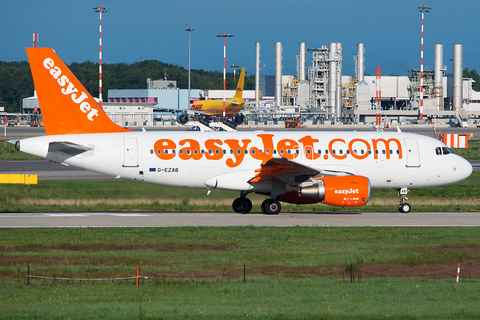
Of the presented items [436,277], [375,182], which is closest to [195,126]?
[375,182]

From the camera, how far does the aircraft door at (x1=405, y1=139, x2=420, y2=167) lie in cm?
3028

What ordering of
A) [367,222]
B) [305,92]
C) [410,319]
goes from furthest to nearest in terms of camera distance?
[305,92], [367,222], [410,319]

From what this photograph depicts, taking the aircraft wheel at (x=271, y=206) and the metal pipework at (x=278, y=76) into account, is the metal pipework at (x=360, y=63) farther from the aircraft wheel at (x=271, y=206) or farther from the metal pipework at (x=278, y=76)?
the aircraft wheel at (x=271, y=206)

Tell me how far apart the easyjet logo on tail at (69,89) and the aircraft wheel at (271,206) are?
9.35 m

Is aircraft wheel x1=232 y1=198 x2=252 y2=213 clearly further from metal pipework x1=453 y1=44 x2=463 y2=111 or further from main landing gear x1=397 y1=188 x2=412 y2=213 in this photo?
metal pipework x1=453 y1=44 x2=463 y2=111

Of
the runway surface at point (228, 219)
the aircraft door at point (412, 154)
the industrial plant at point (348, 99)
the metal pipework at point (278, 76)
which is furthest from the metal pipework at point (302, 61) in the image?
the runway surface at point (228, 219)

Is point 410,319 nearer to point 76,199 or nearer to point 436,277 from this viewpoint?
point 436,277

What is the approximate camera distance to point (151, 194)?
30.4 metres

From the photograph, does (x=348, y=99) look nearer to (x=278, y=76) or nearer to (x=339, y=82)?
(x=339, y=82)

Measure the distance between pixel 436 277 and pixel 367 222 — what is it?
11126mm

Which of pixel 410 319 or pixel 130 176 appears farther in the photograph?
pixel 130 176

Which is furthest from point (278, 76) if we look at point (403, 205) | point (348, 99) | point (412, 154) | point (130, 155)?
point (130, 155)

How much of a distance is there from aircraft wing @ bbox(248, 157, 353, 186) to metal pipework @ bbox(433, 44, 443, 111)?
134081 mm

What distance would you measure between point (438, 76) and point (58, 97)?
141 meters
